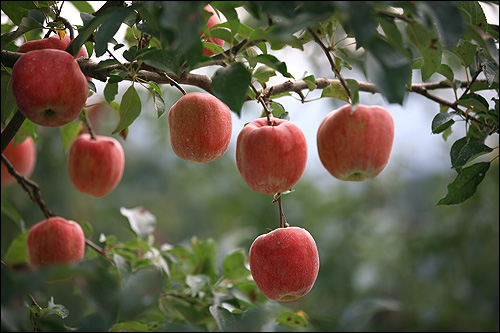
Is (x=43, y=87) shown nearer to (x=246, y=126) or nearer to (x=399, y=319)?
(x=246, y=126)

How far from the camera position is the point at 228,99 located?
0.42 meters

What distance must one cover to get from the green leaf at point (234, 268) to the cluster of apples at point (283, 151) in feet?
0.84

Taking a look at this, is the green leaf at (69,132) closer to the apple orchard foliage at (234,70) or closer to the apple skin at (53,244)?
the apple orchard foliage at (234,70)

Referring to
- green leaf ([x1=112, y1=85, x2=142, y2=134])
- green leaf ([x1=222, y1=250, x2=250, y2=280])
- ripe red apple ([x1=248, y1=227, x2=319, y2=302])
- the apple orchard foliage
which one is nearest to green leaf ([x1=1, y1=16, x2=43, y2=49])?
the apple orchard foliage

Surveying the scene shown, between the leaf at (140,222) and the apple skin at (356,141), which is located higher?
the apple skin at (356,141)

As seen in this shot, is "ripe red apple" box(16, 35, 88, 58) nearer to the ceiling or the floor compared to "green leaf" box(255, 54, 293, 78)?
nearer to the ceiling

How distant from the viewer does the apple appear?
486 millimetres

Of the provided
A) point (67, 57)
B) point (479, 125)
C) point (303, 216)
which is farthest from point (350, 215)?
point (67, 57)

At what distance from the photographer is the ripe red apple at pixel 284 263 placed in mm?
551

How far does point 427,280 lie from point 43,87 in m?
1.57

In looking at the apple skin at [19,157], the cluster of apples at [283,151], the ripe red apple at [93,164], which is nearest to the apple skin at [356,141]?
the cluster of apples at [283,151]

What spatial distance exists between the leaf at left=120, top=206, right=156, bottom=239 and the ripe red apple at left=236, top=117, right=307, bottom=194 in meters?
0.42

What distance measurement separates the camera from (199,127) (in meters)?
0.56

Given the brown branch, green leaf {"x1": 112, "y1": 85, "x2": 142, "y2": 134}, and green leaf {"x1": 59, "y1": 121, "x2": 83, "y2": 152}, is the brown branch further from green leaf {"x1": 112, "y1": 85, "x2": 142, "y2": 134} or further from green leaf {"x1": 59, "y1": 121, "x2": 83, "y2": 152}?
green leaf {"x1": 59, "y1": 121, "x2": 83, "y2": 152}
